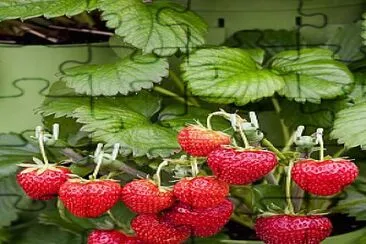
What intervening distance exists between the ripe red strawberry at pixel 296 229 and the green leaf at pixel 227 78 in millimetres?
127

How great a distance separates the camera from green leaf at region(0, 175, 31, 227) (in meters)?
0.83

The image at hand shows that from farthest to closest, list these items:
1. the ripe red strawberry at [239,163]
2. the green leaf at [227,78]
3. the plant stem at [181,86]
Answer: the plant stem at [181,86] < the green leaf at [227,78] < the ripe red strawberry at [239,163]

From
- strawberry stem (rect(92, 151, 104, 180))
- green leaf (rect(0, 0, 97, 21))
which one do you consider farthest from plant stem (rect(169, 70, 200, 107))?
strawberry stem (rect(92, 151, 104, 180))

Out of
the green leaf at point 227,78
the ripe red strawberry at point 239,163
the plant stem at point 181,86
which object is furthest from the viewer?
the plant stem at point 181,86

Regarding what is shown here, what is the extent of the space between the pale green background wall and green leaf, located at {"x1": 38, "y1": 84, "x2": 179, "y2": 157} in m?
0.08

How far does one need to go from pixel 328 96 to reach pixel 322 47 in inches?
5.7

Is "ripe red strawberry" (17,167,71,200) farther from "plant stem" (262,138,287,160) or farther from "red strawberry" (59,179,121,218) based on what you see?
"plant stem" (262,138,287,160)

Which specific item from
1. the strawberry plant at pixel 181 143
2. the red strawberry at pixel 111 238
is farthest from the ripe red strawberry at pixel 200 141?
the red strawberry at pixel 111 238

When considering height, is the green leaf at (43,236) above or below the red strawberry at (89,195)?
below

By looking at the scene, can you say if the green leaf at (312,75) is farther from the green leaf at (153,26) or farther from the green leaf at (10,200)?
the green leaf at (10,200)

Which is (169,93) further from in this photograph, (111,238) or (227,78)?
(111,238)

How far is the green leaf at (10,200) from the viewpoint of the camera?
32.7 inches

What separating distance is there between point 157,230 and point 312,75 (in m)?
0.25

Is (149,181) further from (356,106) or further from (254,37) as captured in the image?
(254,37)
